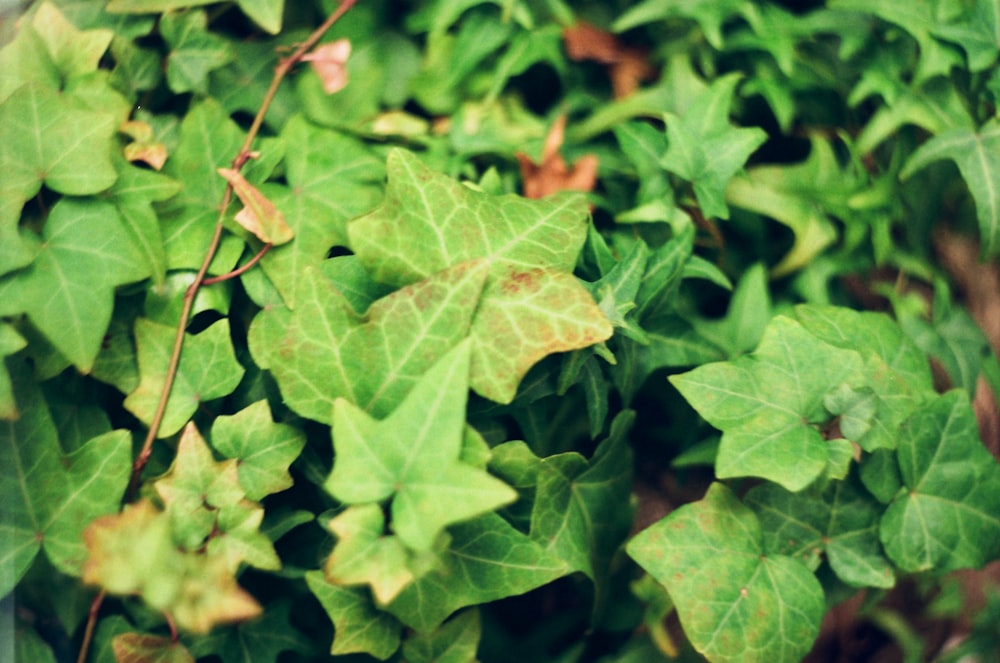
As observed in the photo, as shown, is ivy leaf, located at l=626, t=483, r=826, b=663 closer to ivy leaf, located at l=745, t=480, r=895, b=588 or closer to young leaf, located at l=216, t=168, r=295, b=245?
ivy leaf, located at l=745, t=480, r=895, b=588

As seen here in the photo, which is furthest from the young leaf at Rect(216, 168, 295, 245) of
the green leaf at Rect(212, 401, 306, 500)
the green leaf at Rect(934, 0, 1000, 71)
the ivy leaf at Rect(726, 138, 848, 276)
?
the green leaf at Rect(934, 0, 1000, 71)

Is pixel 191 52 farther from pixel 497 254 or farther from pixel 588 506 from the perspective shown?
pixel 588 506

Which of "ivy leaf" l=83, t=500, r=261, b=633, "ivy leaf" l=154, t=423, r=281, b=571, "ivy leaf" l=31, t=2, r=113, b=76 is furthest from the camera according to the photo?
"ivy leaf" l=31, t=2, r=113, b=76

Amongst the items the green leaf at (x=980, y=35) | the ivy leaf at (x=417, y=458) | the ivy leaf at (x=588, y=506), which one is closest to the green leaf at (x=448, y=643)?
the ivy leaf at (x=588, y=506)

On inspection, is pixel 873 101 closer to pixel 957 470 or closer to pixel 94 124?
pixel 957 470

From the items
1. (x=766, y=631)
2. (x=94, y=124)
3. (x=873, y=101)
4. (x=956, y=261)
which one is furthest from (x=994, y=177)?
(x=94, y=124)

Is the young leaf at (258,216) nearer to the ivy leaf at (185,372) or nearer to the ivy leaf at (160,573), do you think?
the ivy leaf at (185,372)

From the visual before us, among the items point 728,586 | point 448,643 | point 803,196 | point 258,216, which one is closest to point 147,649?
point 448,643

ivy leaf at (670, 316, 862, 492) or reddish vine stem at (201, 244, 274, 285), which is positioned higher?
reddish vine stem at (201, 244, 274, 285)

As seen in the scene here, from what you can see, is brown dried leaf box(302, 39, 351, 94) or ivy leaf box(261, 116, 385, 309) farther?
brown dried leaf box(302, 39, 351, 94)
